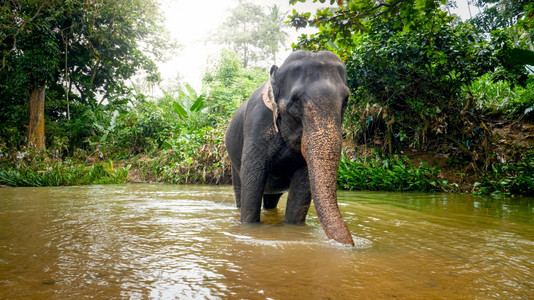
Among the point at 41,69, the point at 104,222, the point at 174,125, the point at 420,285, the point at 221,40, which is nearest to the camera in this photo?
the point at 420,285

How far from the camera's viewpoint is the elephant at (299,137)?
2.57m

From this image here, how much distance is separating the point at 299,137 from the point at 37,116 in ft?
48.0

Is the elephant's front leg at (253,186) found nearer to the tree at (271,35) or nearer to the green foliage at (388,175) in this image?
the green foliage at (388,175)

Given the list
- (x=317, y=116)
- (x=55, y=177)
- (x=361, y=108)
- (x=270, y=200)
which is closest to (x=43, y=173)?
(x=55, y=177)

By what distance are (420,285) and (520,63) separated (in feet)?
21.1

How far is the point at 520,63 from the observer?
6359 millimetres

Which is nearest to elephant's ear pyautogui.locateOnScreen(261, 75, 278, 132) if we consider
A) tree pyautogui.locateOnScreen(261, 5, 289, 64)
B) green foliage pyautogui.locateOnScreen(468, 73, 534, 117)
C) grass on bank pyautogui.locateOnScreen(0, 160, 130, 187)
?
green foliage pyautogui.locateOnScreen(468, 73, 534, 117)

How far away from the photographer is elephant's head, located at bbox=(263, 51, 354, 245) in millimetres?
2500

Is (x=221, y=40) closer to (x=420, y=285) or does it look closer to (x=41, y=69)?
(x=41, y=69)

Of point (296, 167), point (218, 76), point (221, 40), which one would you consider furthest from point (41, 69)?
point (221, 40)

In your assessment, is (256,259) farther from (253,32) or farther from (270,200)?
(253,32)

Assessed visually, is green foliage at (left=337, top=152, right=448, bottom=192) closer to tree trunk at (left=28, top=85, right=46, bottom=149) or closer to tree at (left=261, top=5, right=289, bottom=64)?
tree trunk at (left=28, top=85, right=46, bottom=149)

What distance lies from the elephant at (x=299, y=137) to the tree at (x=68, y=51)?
32.8ft

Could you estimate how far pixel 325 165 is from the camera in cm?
259
